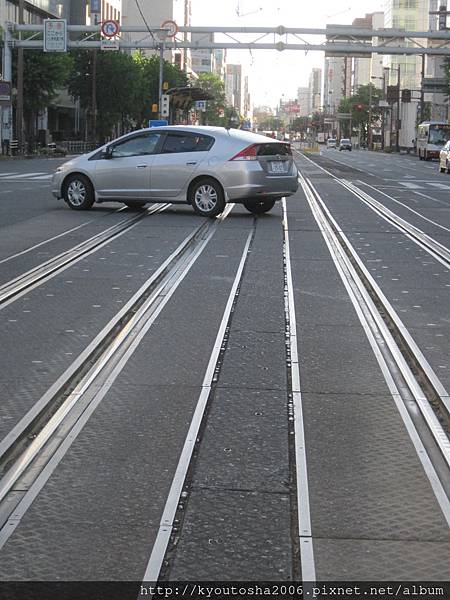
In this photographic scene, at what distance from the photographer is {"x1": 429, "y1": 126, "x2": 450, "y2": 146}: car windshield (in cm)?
7775

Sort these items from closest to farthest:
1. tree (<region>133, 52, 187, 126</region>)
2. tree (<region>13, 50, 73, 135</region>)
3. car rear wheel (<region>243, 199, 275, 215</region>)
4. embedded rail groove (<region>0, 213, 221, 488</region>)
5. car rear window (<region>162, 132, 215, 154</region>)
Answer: embedded rail groove (<region>0, 213, 221, 488</region>) → car rear window (<region>162, 132, 215, 154</region>) → car rear wheel (<region>243, 199, 275, 215</region>) → tree (<region>13, 50, 73, 135</region>) → tree (<region>133, 52, 187, 126</region>)

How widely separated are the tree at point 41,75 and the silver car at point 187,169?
4179cm

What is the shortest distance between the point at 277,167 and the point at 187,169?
1611 millimetres

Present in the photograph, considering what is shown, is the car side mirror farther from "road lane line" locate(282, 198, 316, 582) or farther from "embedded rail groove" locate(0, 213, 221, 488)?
"road lane line" locate(282, 198, 316, 582)

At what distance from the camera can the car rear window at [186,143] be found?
19.0m

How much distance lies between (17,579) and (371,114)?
163313mm

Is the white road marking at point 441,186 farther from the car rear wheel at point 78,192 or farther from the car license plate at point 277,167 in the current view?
the car rear wheel at point 78,192

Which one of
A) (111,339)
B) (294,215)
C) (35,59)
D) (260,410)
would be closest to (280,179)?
(294,215)

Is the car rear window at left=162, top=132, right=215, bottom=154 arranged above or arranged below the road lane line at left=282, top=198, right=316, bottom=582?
above

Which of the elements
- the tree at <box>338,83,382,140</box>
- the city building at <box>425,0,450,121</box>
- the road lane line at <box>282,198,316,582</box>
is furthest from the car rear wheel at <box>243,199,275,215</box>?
the tree at <box>338,83,382,140</box>

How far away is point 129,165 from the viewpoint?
19219 mm

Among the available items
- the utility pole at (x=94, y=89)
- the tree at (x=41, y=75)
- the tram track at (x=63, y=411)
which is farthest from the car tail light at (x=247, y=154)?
the utility pole at (x=94, y=89)

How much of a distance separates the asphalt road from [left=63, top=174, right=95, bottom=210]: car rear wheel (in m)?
7.02

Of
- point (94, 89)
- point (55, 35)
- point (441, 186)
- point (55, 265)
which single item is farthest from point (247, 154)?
point (94, 89)
